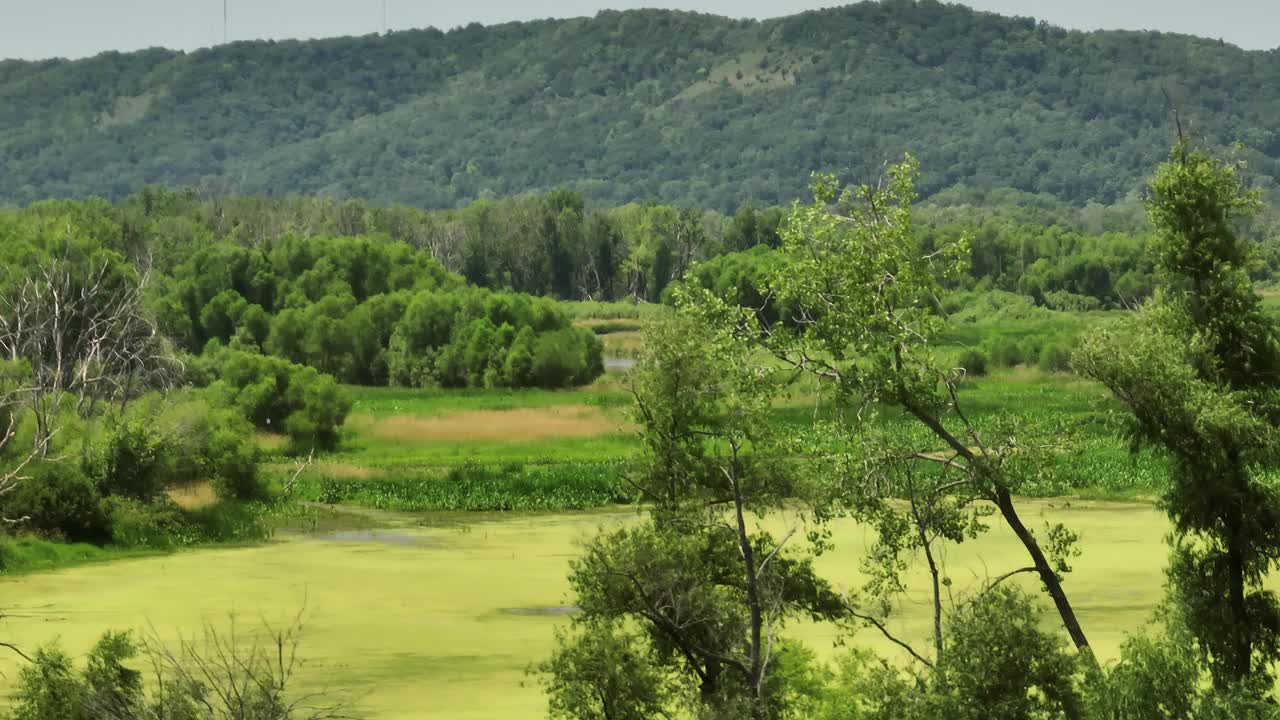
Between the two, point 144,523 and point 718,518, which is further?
point 144,523

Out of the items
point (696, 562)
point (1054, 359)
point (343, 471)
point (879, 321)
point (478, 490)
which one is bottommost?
point (1054, 359)

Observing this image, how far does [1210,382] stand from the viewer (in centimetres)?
2231

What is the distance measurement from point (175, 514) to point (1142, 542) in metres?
23.6

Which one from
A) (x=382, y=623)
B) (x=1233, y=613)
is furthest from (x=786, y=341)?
(x=382, y=623)

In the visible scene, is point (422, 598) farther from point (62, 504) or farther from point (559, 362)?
point (559, 362)

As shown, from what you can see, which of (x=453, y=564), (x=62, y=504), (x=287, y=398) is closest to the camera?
(x=453, y=564)

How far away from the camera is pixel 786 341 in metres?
22.0

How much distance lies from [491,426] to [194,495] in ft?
78.5

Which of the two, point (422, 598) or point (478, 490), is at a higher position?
point (422, 598)

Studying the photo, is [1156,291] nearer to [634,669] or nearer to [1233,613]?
[1233,613]

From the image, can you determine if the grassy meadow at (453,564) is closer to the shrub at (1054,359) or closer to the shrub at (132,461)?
the shrub at (132,461)

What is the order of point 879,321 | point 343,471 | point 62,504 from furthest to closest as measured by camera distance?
point 343,471
point 62,504
point 879,321

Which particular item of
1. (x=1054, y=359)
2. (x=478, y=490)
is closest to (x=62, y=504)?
(x=478, y=490)

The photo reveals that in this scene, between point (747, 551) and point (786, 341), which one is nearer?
point (747, 551)
